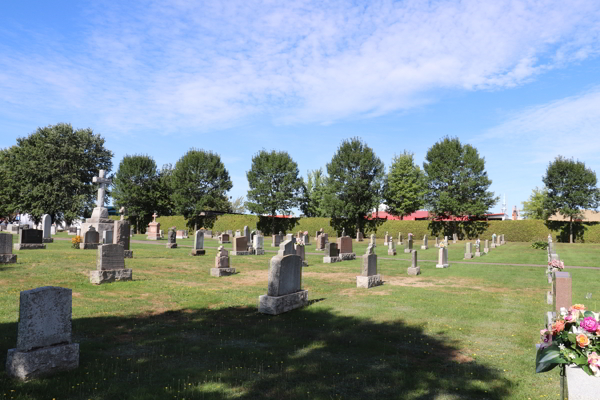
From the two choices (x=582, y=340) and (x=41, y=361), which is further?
Result: (x=41, y=361)

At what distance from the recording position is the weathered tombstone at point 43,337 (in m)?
5.25

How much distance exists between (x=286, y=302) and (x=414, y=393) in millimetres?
5065

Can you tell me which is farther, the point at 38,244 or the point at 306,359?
the point at 38,244

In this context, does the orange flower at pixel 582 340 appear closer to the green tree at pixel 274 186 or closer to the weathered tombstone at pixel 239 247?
the weathered tombstone at pixel 239 247

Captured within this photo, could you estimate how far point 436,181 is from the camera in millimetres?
52062

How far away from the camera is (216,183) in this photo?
60.7m

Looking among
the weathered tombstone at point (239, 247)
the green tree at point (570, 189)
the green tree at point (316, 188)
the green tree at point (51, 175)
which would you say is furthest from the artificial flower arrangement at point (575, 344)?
the green tree at point (316, 188)

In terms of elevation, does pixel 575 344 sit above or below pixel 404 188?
below

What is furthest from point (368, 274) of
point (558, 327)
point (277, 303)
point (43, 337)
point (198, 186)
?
point (198, 186)

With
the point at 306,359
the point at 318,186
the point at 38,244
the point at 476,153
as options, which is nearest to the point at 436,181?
the point at 476,153

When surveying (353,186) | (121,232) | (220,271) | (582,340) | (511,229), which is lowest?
(220,271)

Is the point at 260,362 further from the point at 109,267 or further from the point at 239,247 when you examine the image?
the point at 239,247

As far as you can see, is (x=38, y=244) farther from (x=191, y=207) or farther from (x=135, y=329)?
(x=191, y=207)

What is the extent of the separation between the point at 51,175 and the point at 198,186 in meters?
19.1
